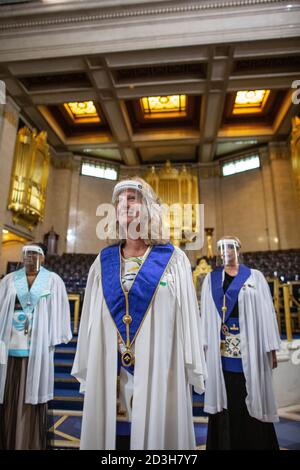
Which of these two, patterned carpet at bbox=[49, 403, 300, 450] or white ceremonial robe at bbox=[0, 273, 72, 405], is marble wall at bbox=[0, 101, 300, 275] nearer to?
patterned carpet at bbox=[49, 403, 300, 450]

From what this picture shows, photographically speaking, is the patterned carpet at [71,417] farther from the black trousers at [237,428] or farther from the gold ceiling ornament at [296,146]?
the gold ceiling ornament at [296,146]

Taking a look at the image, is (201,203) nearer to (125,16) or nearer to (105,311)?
(125,16)

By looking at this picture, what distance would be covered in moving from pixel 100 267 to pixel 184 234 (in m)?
10.4

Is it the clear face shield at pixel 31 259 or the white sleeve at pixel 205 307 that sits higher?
the clear face shield at pixel 31 259

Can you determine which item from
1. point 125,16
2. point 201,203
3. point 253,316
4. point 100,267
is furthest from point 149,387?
point 201,203

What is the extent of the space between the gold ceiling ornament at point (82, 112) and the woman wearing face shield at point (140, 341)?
1114 cm

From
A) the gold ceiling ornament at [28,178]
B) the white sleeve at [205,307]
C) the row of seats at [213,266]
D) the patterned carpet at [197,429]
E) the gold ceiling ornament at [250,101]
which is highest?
the gold ceiling ornament at [250,101]

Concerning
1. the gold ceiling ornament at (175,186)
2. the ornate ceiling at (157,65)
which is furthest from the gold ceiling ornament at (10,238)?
the gold ceiling ornament at (175,186)

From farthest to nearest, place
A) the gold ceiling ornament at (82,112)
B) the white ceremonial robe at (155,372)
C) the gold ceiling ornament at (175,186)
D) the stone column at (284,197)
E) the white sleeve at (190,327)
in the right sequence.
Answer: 1. the gold ceiling ornament at (175,186)
2. the stone column at (284,197)
3. the gold ceiling ornament at (82,112)
4. the white sleeve at (190,327)
5. the white ceremonial robe at (155,372)

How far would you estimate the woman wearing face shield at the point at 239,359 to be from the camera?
7.29ft

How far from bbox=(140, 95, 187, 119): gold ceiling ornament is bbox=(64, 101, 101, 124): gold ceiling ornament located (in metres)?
2.05

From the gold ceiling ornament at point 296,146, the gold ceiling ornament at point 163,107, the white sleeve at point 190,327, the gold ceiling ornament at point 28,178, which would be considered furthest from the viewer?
the gold ceiling ornament at point 163,107

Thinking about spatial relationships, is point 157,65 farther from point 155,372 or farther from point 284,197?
point 155,372

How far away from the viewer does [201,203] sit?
13375 millimetres
